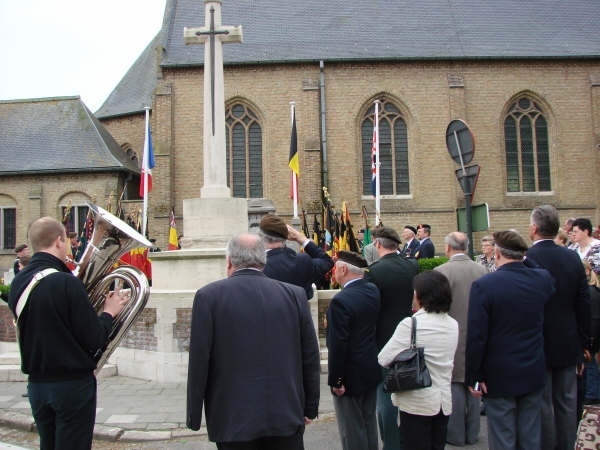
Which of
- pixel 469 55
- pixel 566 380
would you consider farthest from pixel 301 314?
pixel 469 55

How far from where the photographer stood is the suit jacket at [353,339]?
13.0 feet

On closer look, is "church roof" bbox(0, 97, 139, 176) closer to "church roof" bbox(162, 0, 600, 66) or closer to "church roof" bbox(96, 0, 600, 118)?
"church roof" bbox(96, 0, 600, 118)

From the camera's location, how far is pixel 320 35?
80.0 feet

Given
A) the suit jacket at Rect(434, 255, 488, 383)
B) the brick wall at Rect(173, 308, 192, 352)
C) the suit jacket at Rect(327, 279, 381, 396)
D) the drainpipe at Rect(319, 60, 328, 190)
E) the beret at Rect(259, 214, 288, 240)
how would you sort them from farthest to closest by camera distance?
the drainpipe at Rect(319, 60, 328, 190) < the brick wall at Rect(173, 308, 192, 352) < the suit jacket at Rect(434, 255, 488, 383) < the beret at Rect(259, 214, 288, 240) < the suit jacket at Rect(327, 279, 381, 396)

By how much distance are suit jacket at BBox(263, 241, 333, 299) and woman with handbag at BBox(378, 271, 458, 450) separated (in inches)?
47.2

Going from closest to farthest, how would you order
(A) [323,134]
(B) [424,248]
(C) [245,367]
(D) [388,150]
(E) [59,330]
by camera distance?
(C) [245,367]
(E) [59,330]
(B) [424,248]
(A) [323,134]
(D) [388,150]

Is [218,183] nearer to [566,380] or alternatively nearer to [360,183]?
[566,380]

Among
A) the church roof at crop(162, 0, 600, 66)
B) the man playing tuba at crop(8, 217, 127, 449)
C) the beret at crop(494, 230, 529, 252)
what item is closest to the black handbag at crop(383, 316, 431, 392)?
the beret at crop(494, 230, 529, 252)

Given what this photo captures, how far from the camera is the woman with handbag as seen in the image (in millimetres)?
3768

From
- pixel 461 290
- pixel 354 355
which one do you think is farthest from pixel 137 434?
pixel 461 290

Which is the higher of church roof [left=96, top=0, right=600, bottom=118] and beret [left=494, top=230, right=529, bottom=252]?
church roof [left=96, top=0, right=600, bottom=118]

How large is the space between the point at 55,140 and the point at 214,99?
63.9 ft

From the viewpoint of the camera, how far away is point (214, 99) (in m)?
8.99

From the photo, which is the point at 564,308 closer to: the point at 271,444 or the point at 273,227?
the point at 273,227
